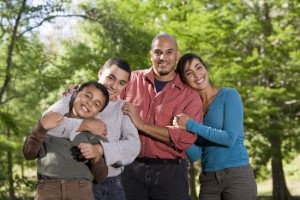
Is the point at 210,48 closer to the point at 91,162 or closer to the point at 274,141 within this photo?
the point at 274,141

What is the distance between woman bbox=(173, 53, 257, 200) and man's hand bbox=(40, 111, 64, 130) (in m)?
1.24

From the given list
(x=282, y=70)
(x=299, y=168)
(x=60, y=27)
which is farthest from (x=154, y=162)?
(x=299, y=168)

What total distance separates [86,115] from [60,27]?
7.10 meters

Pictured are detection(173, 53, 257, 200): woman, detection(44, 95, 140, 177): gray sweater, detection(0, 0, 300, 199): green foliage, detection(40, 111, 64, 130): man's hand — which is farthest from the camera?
detection(0, 0, 300, 199): green foliage

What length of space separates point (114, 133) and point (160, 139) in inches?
17.6

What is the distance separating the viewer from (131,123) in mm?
3424

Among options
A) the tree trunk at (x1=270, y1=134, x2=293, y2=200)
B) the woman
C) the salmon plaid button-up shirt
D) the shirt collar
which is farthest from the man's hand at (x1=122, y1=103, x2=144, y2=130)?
the tree trunk at (x1=270, y1=134, x2=293, y2=200)

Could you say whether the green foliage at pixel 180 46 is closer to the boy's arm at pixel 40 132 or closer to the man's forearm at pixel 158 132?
the man's forearm at pixel 158 132

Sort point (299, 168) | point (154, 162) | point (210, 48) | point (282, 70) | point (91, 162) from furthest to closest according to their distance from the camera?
point (299, 168), point (282, 70), point (210, 48), point (154, 162), point (91, 162)

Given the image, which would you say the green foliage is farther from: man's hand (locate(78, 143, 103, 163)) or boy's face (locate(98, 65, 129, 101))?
man's hand (locate(78, 143, 103, 163))

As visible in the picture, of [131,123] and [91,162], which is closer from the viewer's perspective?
[91,162]

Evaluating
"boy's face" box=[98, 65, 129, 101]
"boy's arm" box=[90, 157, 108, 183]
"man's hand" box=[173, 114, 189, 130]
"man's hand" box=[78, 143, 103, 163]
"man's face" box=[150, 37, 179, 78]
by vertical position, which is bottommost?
"boy's arm" box=[90, 157, 108, 183]

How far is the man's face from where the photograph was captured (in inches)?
150

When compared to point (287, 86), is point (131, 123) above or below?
below
